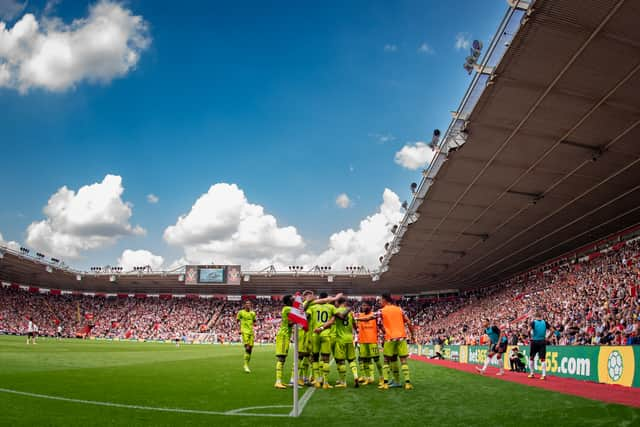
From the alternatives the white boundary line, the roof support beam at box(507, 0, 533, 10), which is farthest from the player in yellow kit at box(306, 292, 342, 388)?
the roof support beam at box(507, 0, 533, 10)

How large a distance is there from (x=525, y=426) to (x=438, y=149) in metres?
16.3

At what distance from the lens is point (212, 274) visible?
5941cm

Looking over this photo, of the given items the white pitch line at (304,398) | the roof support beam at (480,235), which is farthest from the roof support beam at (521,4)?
the roof support beam at (480,235)

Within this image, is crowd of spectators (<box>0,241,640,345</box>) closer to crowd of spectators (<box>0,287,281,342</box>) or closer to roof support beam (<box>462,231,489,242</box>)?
crowd of spectators (<box>0,287,281,342</box>)

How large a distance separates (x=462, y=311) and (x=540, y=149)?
33295mm

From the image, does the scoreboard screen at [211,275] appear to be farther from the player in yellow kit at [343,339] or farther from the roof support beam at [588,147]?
the player in yellow kit at [343,339]

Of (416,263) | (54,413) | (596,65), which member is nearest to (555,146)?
(596,65)

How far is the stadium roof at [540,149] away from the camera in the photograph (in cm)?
1288

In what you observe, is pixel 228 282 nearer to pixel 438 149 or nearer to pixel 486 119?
pixel 438 149

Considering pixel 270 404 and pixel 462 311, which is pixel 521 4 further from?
pixel 462 311

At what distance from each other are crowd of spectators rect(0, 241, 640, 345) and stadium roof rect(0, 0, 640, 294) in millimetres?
2831

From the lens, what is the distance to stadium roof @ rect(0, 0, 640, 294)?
12883 millimetres

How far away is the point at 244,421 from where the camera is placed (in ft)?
19.4

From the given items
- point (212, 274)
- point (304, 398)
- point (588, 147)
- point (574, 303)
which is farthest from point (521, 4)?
point (212, 274)
